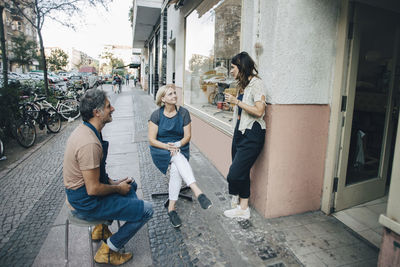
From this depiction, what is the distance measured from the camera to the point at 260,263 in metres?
2.53

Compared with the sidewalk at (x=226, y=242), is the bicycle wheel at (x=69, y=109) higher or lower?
higher

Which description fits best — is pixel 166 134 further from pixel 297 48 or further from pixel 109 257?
pixel 297 48

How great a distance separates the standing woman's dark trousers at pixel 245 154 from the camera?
10.0ft

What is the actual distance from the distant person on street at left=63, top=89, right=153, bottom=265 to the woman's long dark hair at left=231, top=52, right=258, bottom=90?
60.5 inches

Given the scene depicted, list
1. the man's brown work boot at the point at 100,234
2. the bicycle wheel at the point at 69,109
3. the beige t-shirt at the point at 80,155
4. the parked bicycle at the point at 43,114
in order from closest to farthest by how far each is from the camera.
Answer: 1. the beige t-shirt at the point at 80,155
2. the man's brown work boot at the point at 100,234
3. the parked bicycle at the point at 43,114
4. the bicycle wheel at the point at 69,109

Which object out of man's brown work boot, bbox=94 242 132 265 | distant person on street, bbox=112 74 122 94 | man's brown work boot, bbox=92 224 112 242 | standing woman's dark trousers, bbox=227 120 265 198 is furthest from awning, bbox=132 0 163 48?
man's brown work boot, bbox=94 242 132 265

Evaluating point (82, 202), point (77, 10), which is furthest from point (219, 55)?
point (77, 10)

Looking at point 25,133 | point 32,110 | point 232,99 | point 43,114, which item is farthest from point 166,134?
point 43,114

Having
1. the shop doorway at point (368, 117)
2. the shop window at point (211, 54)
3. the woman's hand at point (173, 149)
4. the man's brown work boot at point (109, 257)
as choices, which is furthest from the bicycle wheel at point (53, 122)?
the shop doorway at point (368, 117)

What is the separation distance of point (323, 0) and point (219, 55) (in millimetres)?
3189

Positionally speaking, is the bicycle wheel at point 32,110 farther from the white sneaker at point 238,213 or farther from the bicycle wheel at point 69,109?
the white sneaker at point 238,213

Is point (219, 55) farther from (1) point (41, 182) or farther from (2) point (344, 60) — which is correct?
(1) point (41, 182)

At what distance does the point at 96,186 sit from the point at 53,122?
714 centimetres

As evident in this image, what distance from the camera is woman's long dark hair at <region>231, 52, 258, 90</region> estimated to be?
3016 millimetres
